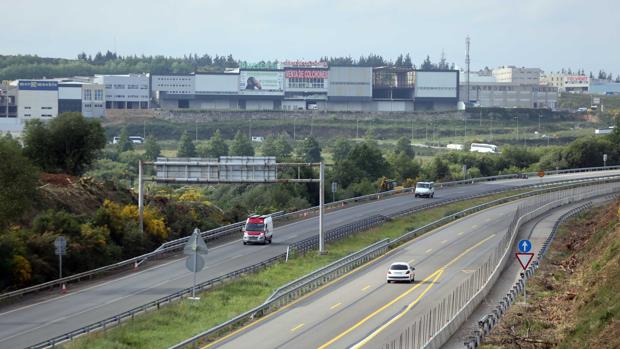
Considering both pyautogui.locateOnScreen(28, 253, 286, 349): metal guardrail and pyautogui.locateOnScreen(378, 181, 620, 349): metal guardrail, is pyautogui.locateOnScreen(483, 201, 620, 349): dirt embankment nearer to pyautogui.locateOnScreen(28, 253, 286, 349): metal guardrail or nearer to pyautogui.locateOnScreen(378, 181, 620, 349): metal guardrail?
pyautogui.locateOnScreen(378, 181, 620, 349): metal guardrail

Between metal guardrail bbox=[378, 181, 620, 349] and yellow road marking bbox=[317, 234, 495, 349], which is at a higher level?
metal guardrail bbox=[378, 181, 620, 349]

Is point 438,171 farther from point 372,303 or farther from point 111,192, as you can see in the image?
point 372,303

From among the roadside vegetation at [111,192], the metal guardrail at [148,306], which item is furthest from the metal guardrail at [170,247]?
the metal guardrail at [148,306]

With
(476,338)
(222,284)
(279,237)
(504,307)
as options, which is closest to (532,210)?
(279,237)

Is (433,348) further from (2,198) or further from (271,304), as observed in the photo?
(2,198)

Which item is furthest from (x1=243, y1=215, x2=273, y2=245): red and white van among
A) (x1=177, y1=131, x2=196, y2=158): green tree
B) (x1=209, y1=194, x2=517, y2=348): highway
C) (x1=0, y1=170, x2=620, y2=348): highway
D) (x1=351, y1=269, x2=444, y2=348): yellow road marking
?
(x1=177, y1=131, x2=196, y2=158): green tree

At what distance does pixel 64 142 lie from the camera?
9400 centimetres

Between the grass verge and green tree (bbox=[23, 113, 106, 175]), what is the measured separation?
28538mm

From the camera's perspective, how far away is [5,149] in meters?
64.0

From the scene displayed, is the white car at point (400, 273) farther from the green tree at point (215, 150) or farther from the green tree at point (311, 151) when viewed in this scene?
the green tree at point (215, 150)

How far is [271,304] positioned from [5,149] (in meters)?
23.9

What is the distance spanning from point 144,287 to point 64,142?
132ft

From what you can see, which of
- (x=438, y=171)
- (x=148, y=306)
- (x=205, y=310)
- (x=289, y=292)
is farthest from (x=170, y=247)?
(x=438, y=171)

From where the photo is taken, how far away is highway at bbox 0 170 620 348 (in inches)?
1769
